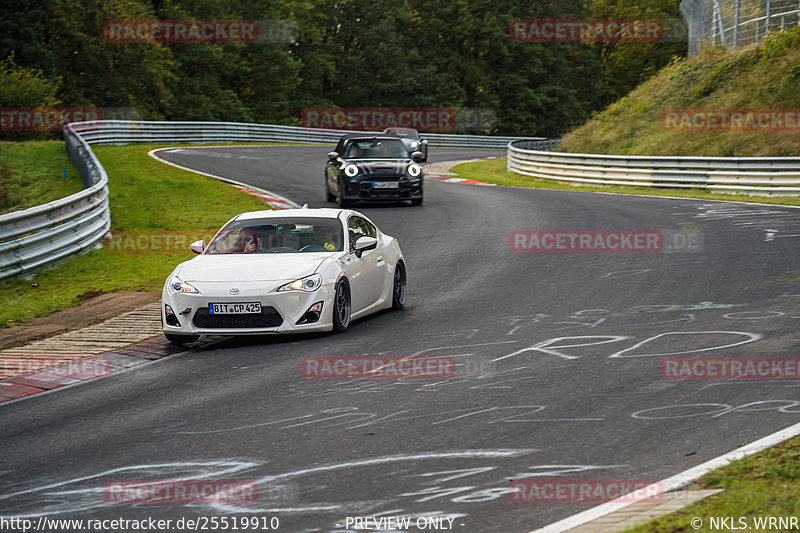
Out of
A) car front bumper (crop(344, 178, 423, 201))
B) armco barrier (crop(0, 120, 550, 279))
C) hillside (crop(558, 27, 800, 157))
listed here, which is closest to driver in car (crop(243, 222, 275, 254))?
armco barrier (crop(0, 120, 550, 279))

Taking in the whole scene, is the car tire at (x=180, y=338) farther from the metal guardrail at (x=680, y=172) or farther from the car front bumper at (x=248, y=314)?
the metal guardrail at (x=680, y=172)

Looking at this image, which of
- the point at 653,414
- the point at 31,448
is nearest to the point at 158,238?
the point at 31,448

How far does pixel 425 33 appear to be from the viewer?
8500 centimetres

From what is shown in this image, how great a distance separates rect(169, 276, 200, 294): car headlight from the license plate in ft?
0.88

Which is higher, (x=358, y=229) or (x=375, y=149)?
(x=375, y=149)

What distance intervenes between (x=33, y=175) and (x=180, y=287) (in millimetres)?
18306

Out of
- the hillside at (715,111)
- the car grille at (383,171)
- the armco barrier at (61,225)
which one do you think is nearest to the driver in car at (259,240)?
the armco barrier at (61,225)

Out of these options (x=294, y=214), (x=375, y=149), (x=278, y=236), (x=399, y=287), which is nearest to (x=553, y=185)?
(x=375, y=149)

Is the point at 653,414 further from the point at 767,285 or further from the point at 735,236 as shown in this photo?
the point at 735,236

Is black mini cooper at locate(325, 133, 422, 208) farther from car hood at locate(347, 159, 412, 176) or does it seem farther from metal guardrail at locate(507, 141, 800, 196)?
metal guardrail at locate(507, 141, 800, 196)

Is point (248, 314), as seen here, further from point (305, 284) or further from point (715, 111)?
point (715, 111)

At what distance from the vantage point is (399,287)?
1227 centimetres

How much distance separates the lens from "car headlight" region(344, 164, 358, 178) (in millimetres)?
23625

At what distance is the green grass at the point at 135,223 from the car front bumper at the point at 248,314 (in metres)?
3.36
